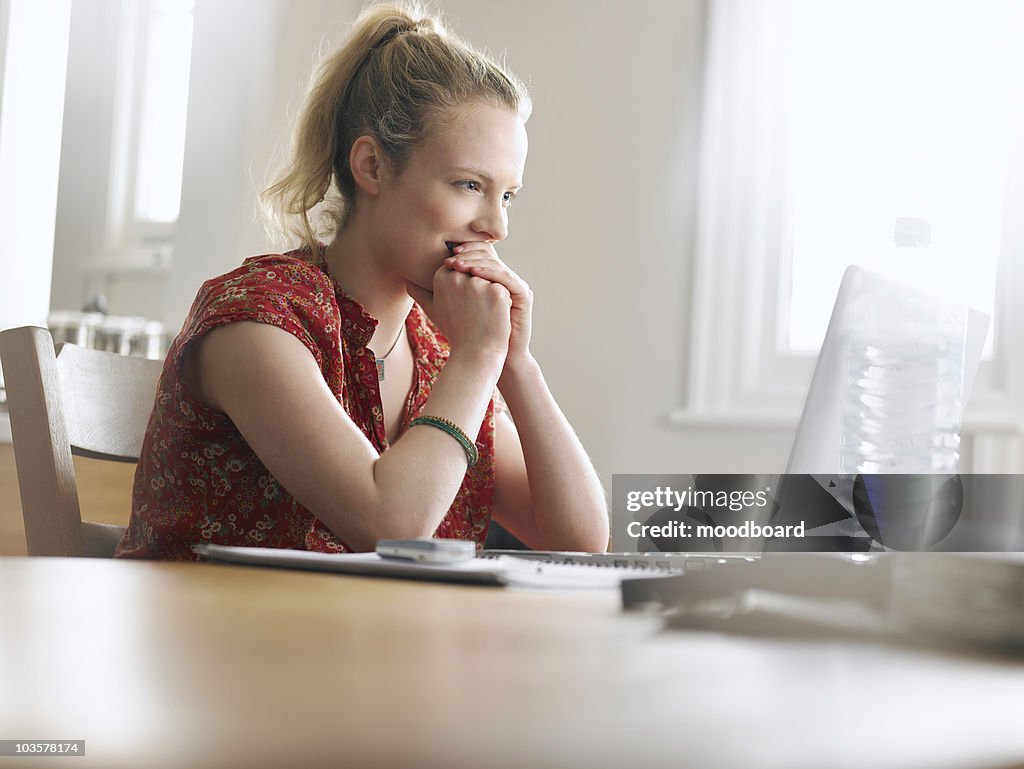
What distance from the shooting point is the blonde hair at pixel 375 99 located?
3.84 ft

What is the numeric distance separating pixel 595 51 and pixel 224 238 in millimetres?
1056

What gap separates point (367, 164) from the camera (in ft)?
3.98

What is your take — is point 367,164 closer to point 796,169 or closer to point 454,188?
point 454,188

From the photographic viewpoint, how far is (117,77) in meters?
3.07

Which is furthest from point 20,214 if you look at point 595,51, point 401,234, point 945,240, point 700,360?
point 945,240

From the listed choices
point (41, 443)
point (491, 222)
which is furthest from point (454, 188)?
point (41, 443)

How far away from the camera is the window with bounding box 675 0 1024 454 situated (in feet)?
7.74

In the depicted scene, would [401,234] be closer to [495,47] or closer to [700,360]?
[700,360]

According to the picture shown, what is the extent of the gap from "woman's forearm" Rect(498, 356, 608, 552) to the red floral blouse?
8.2 inches

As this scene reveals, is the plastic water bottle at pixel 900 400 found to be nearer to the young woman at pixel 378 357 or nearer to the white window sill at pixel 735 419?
the young woman at pixel 378 357

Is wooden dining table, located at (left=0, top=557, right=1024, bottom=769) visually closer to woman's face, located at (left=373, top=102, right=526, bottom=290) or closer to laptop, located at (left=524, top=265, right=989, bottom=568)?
laptop, located at (left=524, top=265, right=989, bottom=568)

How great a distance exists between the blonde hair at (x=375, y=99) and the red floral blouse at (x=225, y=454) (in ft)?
0.62

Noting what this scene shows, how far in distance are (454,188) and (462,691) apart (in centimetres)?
88

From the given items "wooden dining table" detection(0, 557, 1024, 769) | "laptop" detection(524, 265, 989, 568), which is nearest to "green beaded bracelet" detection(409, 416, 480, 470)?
"laptop" detection(524, 265, 989, 568)
